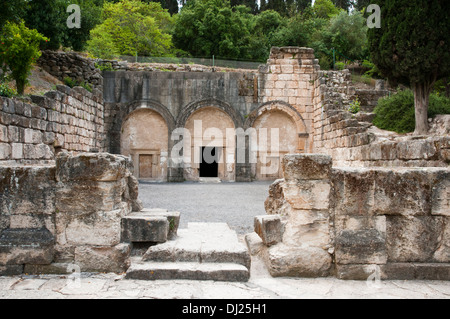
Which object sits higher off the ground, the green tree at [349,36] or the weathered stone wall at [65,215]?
the green tree at [349,36]

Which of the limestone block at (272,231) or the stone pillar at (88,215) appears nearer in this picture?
the stone pillar at (88,215)

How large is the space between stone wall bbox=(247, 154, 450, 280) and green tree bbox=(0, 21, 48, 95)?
8.49 meters

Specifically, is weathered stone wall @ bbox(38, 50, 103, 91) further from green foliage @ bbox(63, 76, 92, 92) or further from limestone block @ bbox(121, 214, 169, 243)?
limestone block @ bbox(121, 214, 169, 243)

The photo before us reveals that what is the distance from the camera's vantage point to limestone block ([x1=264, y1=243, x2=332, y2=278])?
3.41 metres

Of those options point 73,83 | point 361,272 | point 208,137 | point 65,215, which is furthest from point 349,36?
point 65,215

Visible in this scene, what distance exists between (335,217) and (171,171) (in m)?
12.5

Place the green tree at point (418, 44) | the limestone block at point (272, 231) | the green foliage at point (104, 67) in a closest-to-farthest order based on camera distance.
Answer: the limestone block at point (272, 231), the green tree at point (418, 44), the green foliage at point (104, 67)

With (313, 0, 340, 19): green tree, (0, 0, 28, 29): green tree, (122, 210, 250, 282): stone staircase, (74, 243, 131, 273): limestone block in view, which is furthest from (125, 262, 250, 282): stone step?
(313, 0, 340, 19): green tree

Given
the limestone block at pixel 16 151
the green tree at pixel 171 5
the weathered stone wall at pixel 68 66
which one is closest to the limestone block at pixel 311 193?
the limestone block at pixel 16 151

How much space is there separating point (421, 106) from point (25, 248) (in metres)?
10.4

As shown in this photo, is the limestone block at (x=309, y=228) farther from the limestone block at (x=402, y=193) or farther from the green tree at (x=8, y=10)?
the green tree at (x=8, y=10)

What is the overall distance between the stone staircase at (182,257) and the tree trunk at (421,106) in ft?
27.3

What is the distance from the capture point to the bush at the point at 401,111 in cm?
1039
